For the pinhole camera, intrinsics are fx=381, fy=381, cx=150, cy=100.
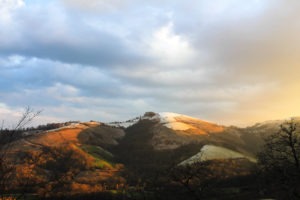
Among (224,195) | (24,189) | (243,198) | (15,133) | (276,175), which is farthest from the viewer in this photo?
(224,195)

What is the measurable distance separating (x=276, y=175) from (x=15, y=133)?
3224 centimetres

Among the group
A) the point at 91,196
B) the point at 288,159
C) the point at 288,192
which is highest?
the point at 288,159

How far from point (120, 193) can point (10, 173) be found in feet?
584

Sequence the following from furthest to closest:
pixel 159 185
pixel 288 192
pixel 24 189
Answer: pixel 159 185 < pixel 288 192 < pixel 24 189

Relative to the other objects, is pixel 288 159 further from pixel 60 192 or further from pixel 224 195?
pixel 60 192

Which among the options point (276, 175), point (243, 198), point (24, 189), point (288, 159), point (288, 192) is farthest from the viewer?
point (243, 198)

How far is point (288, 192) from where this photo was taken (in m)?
40.8

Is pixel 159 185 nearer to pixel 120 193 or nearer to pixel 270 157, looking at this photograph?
pixel 120 193

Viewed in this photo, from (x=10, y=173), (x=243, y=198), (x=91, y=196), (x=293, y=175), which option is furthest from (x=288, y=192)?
(x=91, y=196)

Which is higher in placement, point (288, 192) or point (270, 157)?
point (270, 157)

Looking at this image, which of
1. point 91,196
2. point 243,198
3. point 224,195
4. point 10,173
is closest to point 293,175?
point 10,173

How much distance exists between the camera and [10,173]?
23703 mm

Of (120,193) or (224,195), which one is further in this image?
(120,193)

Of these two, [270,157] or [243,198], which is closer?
[270,157]
